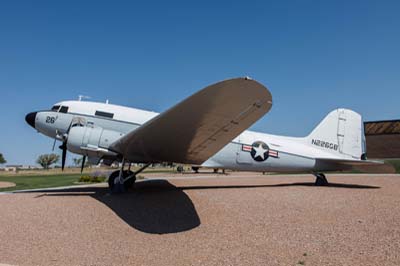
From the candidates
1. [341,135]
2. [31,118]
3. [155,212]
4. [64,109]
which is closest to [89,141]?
[64,109]

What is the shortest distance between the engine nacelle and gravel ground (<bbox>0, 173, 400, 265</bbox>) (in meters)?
2.12

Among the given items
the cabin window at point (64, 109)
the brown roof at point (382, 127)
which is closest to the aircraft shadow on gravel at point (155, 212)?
the cabin window at point (64, 109)

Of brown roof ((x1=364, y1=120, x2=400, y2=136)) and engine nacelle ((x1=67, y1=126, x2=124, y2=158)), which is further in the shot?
brown roof ((x1=364, y1=120, x2=400, y2=136))

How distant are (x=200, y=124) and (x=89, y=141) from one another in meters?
5.39

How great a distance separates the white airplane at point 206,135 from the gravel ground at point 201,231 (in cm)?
189

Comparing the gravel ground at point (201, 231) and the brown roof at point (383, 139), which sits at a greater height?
the brown roof at point (383, 139)

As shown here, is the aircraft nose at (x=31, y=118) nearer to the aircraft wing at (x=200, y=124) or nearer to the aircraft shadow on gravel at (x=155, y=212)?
the aircraft wing at (x=200, y=124)

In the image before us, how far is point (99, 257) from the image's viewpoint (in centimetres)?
487

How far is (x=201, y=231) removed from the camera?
250 inches

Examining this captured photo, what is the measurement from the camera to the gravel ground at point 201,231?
4789mm

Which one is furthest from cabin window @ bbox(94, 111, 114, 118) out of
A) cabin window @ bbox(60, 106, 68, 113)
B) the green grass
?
the green grass

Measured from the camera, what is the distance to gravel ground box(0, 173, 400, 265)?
4789mm

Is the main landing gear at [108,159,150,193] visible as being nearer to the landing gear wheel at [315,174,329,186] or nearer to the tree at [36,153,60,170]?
the landing gear wheel at [315,174,329,186]

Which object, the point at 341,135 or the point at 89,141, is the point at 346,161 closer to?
the point at 341,135
